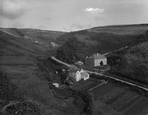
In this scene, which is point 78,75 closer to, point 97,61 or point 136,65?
point 97,61

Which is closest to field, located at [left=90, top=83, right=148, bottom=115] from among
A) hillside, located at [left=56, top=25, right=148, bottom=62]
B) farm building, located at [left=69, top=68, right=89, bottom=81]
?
farm building, located at [left=69, top=68, right=89, bottom=81]

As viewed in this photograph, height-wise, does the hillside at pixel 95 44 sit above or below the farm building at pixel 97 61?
above

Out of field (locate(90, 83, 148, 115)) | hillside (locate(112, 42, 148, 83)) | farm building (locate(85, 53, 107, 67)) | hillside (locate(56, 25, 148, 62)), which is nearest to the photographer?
field (locate(90, 83, 148, 115))

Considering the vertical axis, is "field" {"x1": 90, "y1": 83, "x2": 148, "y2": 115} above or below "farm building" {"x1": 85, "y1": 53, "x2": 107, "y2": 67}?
below

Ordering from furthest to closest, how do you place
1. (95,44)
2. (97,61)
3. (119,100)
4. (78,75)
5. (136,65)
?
(95,44) → (97,61) → (78,75) → (136,65) → (119,100)

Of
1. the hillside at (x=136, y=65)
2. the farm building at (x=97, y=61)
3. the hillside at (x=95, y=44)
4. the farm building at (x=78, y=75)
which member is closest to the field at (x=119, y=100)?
the hillside at (x=136, y=65)

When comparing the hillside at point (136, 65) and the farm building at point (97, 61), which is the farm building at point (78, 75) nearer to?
the hillside at point (136, 65)

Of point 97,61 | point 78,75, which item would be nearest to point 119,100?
point 78,75

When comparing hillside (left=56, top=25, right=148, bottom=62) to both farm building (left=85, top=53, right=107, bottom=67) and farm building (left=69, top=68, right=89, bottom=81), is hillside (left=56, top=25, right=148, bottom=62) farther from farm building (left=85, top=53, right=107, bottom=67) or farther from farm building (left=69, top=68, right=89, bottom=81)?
farm building (left=69, top=68, right=89, bottom=81)

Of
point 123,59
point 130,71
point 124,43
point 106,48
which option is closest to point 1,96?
point 130,71

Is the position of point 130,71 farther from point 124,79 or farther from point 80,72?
point 80,72

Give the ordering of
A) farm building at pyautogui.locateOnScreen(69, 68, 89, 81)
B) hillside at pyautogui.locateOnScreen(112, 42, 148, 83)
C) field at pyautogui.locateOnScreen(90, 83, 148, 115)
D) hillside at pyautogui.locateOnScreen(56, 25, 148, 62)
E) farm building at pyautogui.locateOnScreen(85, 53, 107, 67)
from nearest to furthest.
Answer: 1. field at pyautogui.locateOnScreen(90, 83, 148, 115)
2. hillside at pyautogui.locateOnScreen(112, 42, 148, 83)
3. farm building at pyautogui.locateOnScreen(69, 68, 89, 81)
4. farm building at pyautogui.locateOnScreen(85, 53, 107, 67)
5. hillside at pyautogui.locateOnScreen(56, 25, 148, 62)
